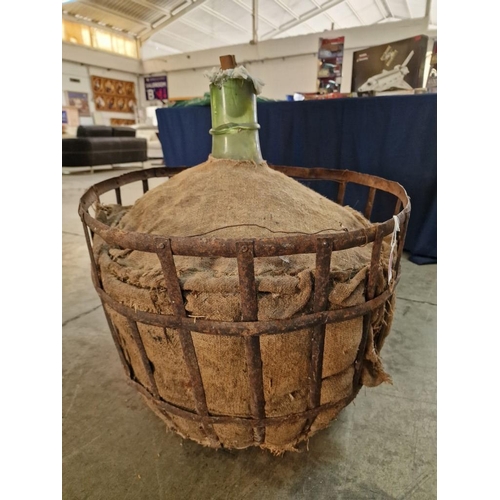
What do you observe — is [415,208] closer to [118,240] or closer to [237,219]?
[237,219]

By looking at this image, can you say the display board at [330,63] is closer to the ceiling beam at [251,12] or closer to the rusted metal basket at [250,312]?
the rusted metal basket at [250,312]

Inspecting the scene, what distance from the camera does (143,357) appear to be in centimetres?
86

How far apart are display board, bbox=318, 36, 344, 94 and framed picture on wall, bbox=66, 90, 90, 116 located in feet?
39.0

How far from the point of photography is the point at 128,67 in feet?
43.7

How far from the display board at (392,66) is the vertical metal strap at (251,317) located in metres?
2.15

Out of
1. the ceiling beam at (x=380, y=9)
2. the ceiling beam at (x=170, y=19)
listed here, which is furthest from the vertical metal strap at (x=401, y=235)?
the ceiling beam at (x=170, y=19)

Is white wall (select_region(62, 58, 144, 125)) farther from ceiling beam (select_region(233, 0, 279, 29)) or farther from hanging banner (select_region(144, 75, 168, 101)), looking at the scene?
ceiling beam (select_region(233, 0, 279, 29))

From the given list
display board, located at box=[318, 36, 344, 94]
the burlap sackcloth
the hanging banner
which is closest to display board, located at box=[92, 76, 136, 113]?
the hanging banner

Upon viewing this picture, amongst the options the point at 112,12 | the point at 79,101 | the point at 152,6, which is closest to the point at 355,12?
the point at 152,6

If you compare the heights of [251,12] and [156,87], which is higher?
[251,12]

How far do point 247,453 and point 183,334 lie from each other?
557 mm

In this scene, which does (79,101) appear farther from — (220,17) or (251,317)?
(251,317)

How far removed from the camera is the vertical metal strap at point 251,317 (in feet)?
2.06

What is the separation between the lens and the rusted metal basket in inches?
24.6
